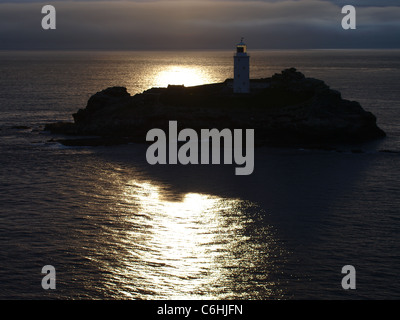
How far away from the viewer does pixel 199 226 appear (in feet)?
108

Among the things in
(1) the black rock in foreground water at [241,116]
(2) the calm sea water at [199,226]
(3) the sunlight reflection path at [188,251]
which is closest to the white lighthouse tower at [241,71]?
(1) the black rock in foreground water at [241,116]

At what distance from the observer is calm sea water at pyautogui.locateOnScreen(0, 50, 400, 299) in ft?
83.6

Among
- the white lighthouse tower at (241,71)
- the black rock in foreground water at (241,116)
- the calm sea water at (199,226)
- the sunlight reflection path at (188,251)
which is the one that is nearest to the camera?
the sunlight reflection path at (188,251)

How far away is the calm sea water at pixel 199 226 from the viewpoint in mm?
25469

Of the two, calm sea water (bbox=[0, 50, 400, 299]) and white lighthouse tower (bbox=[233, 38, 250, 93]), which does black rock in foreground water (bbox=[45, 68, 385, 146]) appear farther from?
calm sea water (bbox=[0, 50, 400, 299])

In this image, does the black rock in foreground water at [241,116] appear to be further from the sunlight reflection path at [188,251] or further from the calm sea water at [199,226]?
the sunlight reflection path at [188,251]

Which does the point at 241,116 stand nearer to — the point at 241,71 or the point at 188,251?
the point at 241,71

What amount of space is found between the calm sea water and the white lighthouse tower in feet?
71.9

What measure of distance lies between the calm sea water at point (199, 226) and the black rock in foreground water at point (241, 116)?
6.95 meters

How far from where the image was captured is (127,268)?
27.0 meters

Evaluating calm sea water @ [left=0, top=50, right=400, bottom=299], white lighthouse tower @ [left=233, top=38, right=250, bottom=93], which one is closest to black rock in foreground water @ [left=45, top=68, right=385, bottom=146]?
white lighthouse tower @ [left=233, top=38, right=250, bottom=93]

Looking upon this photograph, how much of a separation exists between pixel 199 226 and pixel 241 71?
151 ft

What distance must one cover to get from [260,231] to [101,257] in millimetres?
9725
